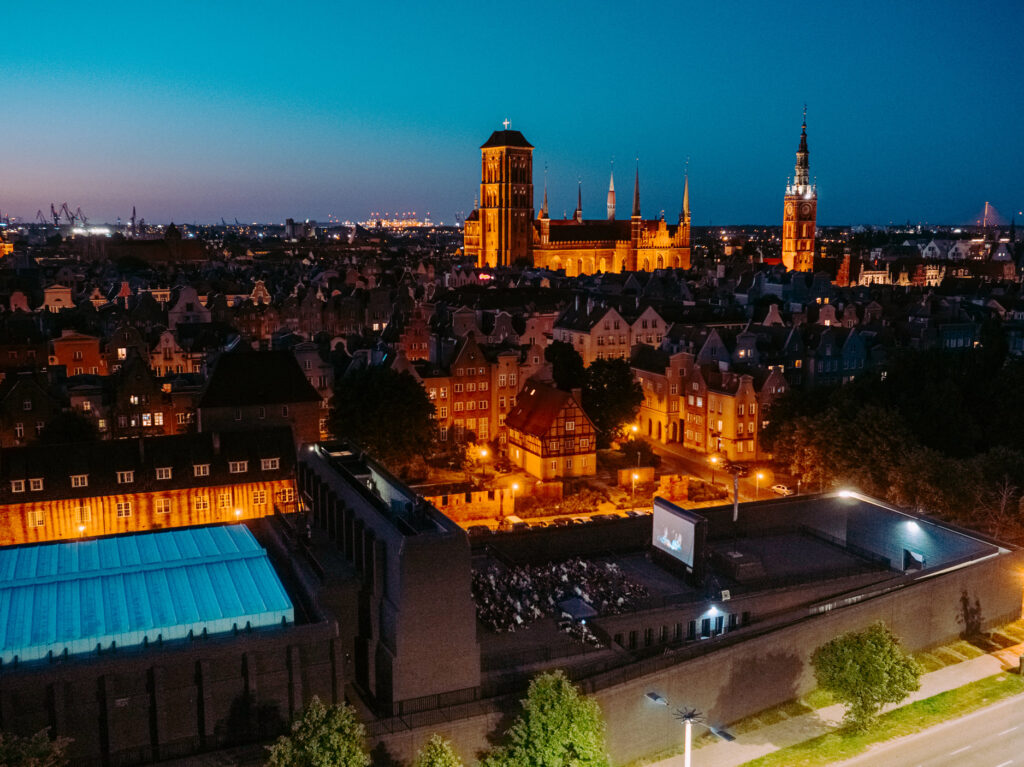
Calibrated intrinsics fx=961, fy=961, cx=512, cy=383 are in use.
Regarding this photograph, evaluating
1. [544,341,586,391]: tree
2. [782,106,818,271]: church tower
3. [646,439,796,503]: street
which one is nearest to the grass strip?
[646,439,796,503]: street

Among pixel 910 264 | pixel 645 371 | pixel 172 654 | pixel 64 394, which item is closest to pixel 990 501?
pixel 645 371

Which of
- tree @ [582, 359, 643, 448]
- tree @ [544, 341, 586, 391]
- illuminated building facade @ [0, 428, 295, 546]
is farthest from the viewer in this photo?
tree @ [544, 341, 586, 391]

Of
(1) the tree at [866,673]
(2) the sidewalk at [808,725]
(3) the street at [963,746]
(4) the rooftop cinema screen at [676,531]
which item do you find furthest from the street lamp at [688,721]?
(4) the rooftop cinema screen at [676,531]

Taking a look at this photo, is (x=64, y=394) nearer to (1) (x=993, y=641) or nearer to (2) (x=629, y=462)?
(2) (x=629, y=462)

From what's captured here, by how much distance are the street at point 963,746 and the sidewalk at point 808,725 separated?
197 centimetres

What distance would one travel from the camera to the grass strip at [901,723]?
29.9 meters

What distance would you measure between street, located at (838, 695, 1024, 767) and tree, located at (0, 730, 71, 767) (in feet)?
72.9

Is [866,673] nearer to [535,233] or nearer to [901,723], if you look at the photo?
[901,723]

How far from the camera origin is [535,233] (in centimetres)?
15762

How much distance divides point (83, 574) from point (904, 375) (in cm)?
5222

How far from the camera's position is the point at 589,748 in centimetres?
2581

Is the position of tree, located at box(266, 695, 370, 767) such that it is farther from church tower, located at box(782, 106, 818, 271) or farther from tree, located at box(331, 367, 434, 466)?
church tower, located at box(782, 106, 818, 271)

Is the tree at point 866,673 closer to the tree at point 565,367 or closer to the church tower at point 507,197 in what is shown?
the tree at point 565,367

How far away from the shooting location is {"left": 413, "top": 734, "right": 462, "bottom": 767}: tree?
24406 mm
